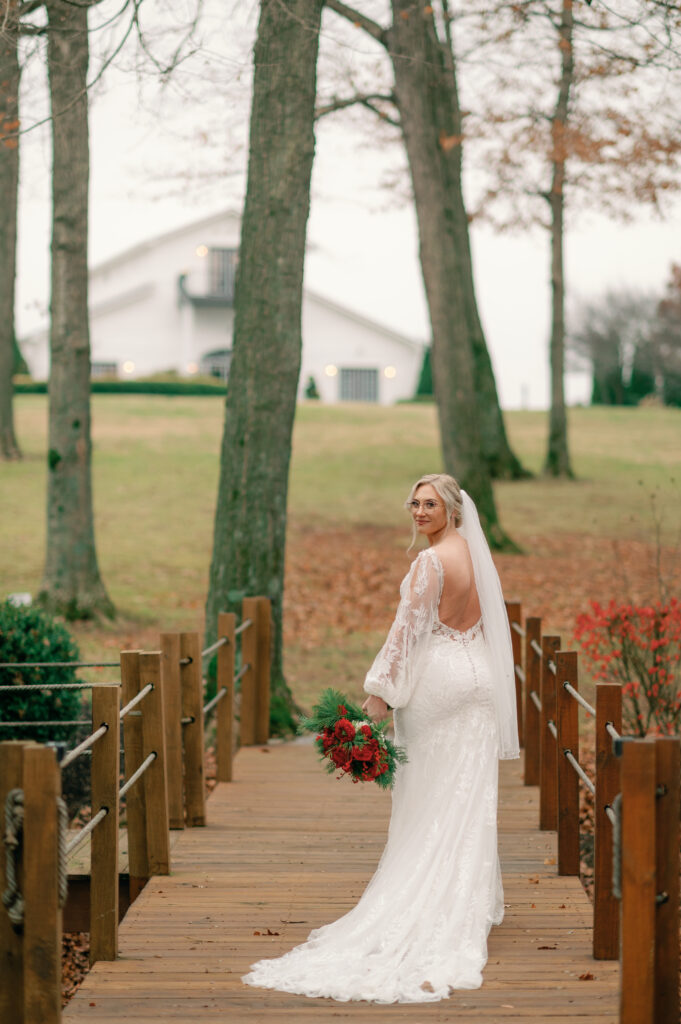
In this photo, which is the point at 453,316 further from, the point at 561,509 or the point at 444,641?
the point at 444,641

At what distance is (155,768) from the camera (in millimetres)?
6543

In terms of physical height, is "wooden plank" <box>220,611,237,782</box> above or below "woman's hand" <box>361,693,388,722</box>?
below

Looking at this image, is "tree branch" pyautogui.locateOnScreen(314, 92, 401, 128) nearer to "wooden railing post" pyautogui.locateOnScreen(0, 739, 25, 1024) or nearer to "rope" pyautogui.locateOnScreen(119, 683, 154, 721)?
"rope" pyautogui.locateOnScreen(119, 683, 154, 721)

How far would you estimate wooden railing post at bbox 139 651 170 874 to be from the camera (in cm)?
641

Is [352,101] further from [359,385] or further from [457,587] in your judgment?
[359,385]

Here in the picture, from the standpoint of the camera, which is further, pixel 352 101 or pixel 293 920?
pixel 352 101

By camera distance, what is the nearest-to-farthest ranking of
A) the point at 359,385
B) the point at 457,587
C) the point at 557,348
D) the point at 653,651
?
the point at 457,587
the point at 653,651
the point at 557,348
the point at 359,385

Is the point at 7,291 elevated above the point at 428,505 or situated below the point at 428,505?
above

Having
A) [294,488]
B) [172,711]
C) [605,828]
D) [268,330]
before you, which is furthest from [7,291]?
[605,828]

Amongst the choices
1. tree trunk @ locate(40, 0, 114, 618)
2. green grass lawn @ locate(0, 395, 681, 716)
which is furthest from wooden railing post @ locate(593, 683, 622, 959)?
tree trunk @ locate(40, 0, 114, 618)

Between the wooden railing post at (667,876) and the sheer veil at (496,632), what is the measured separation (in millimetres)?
1610

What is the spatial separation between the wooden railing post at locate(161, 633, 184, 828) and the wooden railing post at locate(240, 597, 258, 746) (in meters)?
2.62

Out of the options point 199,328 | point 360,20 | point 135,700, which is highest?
point 360,20

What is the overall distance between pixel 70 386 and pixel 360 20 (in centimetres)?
662
